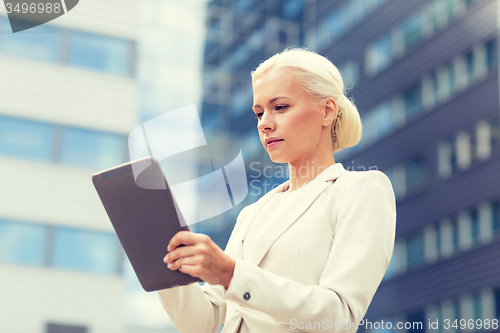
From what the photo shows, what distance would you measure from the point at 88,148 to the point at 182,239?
1579 centimetres

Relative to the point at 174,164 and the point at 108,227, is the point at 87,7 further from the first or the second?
the point at 174,164

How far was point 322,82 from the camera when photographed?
78.9 inches

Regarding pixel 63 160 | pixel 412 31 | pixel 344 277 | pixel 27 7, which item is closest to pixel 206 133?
pixel 63 160

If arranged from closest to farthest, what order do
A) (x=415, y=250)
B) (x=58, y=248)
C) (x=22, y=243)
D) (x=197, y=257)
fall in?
(x=197, y=257)
(x=22, y=243)
(x=58, y=248)
(x=415, y=250)

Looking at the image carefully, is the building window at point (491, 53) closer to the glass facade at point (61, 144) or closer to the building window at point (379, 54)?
the building window at point (379, 54)

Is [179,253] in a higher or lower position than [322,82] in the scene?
lower

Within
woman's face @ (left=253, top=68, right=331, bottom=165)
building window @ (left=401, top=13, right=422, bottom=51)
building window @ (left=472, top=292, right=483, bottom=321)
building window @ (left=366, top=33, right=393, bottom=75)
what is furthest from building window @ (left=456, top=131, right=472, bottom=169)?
woman's face @ (left=253, top=68, right=331, bottom=165)

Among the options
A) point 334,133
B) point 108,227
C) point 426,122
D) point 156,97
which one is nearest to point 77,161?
point 108,227

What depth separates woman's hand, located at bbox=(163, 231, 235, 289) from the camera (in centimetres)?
145

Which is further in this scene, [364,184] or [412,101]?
[412,101]

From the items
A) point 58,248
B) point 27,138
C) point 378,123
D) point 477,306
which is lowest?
point 477,306

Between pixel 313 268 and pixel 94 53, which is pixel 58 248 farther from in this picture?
pixel 313 268

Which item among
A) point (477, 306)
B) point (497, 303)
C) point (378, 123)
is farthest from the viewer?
point (378, 123)

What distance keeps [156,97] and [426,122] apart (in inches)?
331
